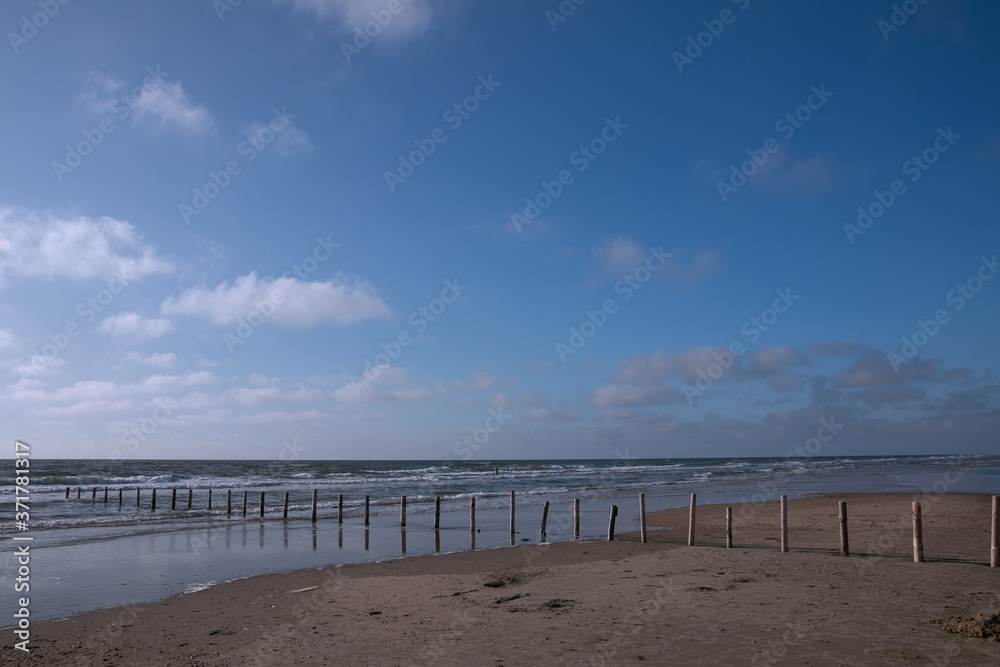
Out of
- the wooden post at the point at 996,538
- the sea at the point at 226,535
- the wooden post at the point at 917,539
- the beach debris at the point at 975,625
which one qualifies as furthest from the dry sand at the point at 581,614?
the sea at the point at 226,535

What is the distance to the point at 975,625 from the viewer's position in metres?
9.80

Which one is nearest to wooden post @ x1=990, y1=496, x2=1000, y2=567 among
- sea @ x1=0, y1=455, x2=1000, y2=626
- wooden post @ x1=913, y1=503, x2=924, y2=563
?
wooden post @ x1=913, y1=503, x2=924, y2=563

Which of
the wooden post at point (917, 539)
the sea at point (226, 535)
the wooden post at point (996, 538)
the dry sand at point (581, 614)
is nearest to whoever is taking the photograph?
the dry sand at point (581, 614)

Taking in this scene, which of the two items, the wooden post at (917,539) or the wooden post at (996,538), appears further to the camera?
the wooden post at (917,539)

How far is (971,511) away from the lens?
2720 cm

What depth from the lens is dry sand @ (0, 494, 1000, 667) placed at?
9.55 meters

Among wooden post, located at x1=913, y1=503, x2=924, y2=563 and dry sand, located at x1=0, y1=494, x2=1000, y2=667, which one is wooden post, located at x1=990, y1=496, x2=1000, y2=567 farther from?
wooden post, located at x1=913, y1=503, x2=924, y2=563

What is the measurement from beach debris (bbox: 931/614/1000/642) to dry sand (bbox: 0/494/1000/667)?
0.19 meters

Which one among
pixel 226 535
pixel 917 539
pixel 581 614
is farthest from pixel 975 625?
pixel 226 535

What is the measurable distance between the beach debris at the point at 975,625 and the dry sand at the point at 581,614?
0.19m

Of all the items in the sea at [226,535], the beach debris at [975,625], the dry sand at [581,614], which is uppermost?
the beach debris at [975,625]

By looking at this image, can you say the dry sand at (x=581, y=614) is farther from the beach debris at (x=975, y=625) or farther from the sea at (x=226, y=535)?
the sea at (x=226, y=535)

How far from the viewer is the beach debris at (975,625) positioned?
9.57 m

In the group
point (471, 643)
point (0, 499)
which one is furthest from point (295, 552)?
point (0, 499)
